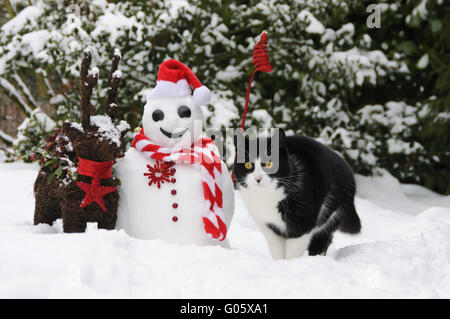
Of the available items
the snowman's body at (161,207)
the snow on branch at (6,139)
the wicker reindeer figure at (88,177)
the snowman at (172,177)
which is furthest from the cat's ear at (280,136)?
the snow on branch at (6,139)

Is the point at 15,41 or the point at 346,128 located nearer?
the point at 15,41

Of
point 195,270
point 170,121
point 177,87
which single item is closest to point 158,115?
point 170,121

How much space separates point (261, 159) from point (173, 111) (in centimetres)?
53

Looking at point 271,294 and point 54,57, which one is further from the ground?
point 54,57

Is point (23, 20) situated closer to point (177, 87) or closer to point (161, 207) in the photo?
point (177, 87)

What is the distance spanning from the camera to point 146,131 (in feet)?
7.29

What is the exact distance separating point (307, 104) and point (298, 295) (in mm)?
4025

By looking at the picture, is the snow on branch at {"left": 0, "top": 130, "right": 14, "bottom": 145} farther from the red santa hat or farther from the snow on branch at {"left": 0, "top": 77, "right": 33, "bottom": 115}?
the red santa hat

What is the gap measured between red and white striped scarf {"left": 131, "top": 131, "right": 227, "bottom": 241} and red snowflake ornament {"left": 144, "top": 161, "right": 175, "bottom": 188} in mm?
44

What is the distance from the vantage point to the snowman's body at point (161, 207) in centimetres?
211

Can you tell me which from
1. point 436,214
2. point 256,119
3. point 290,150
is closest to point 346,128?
point 256,119

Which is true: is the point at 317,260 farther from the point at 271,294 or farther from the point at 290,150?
the point at 290,150

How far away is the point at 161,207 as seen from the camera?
6.93 ft

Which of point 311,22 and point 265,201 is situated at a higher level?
point 311,22
